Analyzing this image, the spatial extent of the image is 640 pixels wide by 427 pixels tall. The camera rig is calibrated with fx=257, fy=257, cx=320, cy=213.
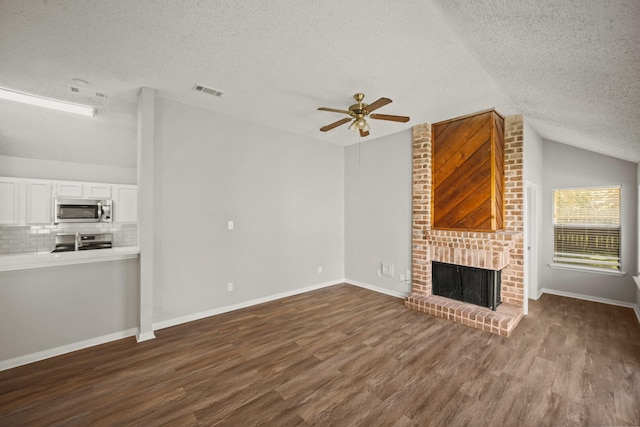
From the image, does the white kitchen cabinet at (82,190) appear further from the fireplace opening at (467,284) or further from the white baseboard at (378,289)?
the fireplace opening at (467,284)

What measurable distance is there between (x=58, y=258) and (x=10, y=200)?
9.61 feet

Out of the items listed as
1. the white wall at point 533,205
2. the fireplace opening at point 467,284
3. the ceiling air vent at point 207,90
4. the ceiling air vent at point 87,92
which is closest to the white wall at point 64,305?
the ceiling air vent at point 87,92

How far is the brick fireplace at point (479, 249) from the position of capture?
335 centimetres

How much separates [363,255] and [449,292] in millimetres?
1678

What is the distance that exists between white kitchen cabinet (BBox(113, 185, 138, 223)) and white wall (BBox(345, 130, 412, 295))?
450 cm

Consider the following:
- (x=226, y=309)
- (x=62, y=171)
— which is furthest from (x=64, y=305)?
(x=62, y=171)

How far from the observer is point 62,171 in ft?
15.5

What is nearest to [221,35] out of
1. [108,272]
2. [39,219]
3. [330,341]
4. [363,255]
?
[108,272]

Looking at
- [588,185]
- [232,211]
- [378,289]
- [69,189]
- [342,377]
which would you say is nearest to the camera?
[342,377]

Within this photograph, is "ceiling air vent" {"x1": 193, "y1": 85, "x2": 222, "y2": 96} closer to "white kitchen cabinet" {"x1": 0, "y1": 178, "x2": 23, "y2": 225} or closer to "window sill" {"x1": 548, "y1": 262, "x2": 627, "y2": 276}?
"white kitchen cabinet" {"x1": 0, "y1": 178, "x2": 23, "y2": 225}

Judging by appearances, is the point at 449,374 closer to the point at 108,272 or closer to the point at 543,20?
the point at 543,20

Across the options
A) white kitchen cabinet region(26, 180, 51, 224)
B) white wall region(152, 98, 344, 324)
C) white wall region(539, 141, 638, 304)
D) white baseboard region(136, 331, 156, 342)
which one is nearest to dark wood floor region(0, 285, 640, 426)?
white baseboard region(136, 331, 156, 342)

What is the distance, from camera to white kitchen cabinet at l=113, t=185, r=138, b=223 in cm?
517

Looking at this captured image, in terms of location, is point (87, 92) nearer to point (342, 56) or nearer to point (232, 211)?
point (232, 211)
